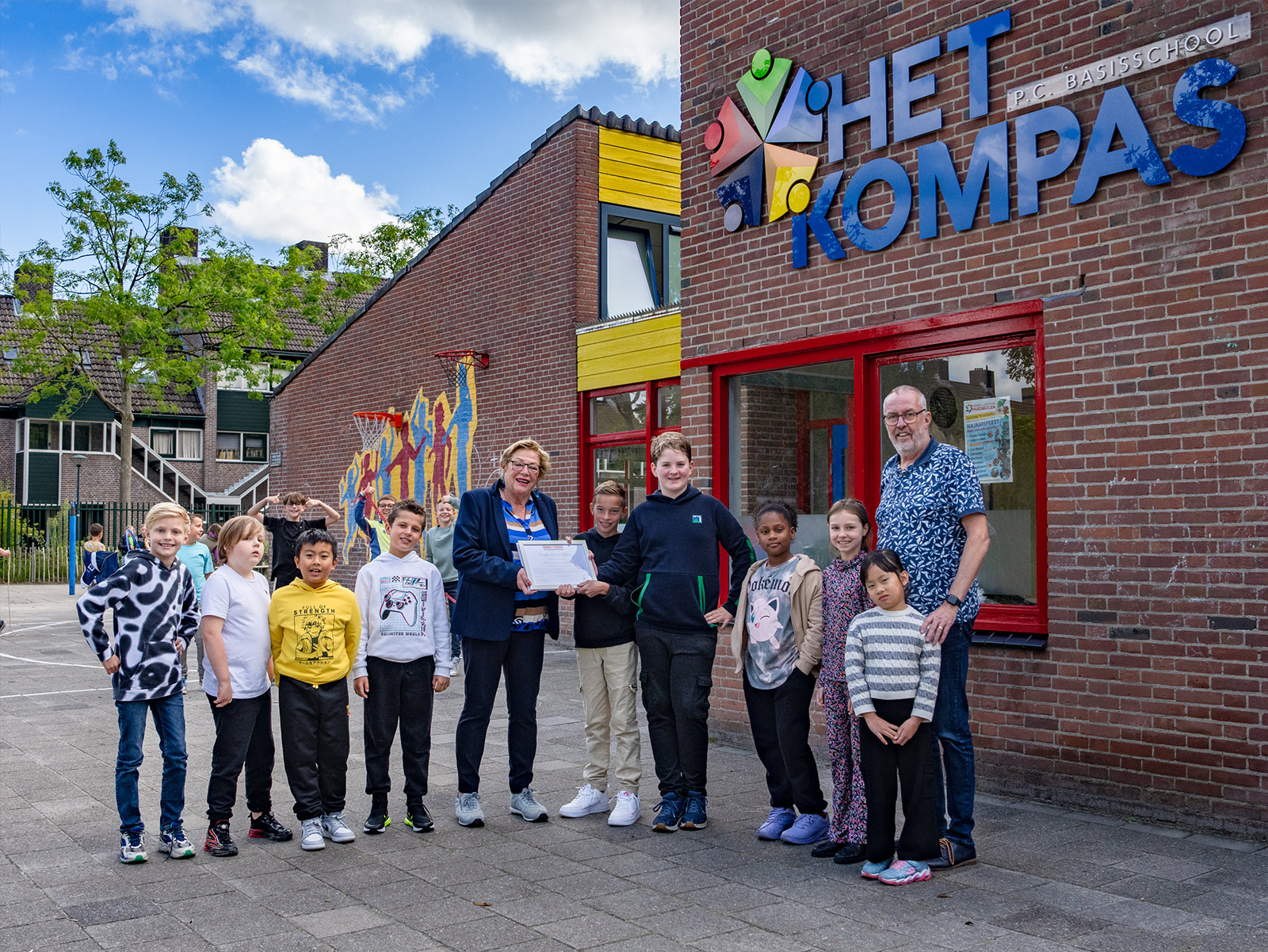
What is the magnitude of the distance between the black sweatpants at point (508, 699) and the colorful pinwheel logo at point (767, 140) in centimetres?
373

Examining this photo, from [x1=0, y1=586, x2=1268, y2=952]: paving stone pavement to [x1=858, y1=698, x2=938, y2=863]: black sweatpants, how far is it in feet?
0.60

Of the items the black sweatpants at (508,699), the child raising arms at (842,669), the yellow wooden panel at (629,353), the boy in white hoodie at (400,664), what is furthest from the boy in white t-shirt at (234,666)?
the yellow wooden panel at (629,353)

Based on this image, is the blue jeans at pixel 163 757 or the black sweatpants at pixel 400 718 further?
the black sweatpants at pixel 400 718

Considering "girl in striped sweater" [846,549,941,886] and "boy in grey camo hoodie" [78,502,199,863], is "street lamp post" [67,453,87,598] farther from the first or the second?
"girl in striped sweater" [846,549,941,886]

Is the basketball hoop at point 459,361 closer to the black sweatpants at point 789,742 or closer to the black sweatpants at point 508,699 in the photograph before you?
the black sweatpants at point 508,699

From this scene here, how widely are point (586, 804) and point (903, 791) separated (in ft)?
5.85

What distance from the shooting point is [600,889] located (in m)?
4.52

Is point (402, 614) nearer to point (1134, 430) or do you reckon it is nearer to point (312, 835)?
point (312, 835)

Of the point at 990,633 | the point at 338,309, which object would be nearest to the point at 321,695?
the point at 990,633

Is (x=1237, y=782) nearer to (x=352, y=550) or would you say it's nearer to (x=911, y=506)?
(x=911, y=506)

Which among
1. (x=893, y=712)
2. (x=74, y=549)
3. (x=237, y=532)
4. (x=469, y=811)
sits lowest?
(x=469, y=811)

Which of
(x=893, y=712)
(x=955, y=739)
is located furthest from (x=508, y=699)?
(x=955, y=739)

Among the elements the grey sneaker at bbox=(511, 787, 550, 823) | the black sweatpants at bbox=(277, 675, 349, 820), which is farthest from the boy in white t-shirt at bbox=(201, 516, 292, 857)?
the grey sneaker at bbox=(511, 787, 550, 823)

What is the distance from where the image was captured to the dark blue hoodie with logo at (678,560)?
18.1ft
